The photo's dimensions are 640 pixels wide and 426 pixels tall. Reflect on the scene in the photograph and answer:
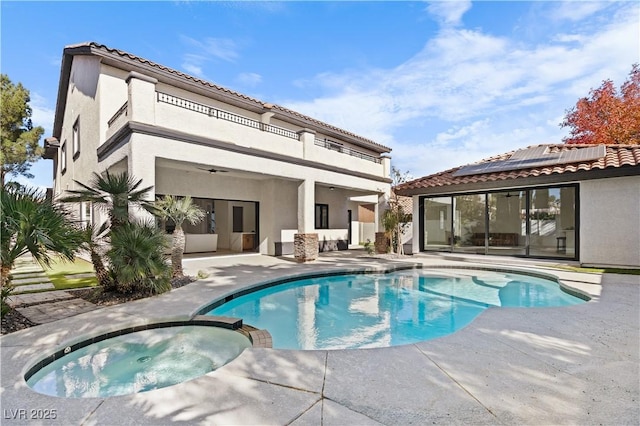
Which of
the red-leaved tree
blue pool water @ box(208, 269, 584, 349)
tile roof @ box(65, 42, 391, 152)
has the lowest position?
blue pool water @ box(208, 269, 584, 349)

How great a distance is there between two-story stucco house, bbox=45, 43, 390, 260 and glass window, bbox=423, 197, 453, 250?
3138mm

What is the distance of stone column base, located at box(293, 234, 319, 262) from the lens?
14016mm

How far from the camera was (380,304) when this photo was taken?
8.77 m

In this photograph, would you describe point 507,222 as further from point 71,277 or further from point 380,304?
point 71,277

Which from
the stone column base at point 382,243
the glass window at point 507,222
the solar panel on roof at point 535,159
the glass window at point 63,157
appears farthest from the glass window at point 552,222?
the glass window at point 63,157

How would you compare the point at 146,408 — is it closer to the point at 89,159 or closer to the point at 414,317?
the point at 414,317

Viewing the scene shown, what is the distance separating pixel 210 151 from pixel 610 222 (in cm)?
1494

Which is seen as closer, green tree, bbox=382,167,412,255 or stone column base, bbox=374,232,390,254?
green tree, bbox=382,167,412,255

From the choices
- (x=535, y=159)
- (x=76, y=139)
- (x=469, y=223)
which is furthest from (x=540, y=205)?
(x=76, y=139)

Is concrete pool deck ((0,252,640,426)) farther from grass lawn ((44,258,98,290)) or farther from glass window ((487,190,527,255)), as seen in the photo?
glass window ((487,190,527,255))

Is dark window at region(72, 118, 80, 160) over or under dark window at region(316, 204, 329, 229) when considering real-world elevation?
over

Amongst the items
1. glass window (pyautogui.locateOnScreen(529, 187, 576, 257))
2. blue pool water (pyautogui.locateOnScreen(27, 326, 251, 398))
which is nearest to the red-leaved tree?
glass window (pyautogui.locateOnScreen(529, 187, 576, 257))

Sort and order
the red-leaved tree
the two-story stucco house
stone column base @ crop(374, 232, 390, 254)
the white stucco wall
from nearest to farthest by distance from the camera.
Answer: the two-story stucco house
the white stucco wall
stone column base @ crop(374, 232, 390, 254)
the red-leaved tree

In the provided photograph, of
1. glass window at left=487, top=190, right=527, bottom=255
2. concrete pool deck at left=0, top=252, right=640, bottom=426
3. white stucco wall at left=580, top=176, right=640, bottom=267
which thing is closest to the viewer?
concrete pool deck at left=0, top=252, right=640, bottom=426
